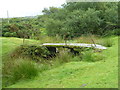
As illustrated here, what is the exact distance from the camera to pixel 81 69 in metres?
4.09

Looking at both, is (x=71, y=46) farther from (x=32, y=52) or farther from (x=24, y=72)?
(x=24, y=72)

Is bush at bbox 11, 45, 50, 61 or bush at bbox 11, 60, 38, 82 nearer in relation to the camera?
bush at bbox 11, 60, 38, 82

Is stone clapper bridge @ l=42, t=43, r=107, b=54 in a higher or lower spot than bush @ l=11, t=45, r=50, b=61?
higher

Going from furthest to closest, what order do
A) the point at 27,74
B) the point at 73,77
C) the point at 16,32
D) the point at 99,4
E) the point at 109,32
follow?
1. the point at 16,32
2. the point at 99,4
3. the point at 109,32
4. the point at 27,74
5. the point at 73,77

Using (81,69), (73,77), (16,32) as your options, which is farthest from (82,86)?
(16,32)

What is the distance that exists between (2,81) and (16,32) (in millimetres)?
11696

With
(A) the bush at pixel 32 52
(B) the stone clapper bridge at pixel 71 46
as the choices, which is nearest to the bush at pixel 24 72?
(A) the bush at pixel 32 52

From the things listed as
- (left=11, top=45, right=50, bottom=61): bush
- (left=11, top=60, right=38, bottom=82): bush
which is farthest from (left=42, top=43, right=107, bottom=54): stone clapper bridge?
(left=11, top=60, right=38, bottom=82): bush

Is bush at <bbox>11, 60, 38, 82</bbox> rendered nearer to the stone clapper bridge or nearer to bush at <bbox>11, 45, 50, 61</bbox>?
bush at <bbox>11, 45, 50, 61</bbox>

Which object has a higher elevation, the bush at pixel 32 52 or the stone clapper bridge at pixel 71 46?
the stone clapper bridge at pixel 71 46

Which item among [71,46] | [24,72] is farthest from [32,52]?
[24,72]

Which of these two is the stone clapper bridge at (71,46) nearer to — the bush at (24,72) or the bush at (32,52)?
the bush at (32,52)

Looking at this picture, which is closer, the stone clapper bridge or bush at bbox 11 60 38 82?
bush at bbox 11 60 38 82

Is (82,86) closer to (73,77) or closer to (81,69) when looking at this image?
(73,77)
